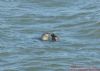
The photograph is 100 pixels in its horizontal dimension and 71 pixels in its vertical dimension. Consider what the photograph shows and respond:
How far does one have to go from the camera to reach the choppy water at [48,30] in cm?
1252

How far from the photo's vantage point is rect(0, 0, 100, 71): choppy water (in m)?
12.5

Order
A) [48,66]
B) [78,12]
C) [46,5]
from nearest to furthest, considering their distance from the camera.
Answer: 1. [48,66]
2. [78,12]
3. [46,5]

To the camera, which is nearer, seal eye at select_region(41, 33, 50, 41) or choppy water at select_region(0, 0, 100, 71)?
choppy water at select_region(0, 0, 100, 71)

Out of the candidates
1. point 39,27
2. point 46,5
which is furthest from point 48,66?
point 46,5

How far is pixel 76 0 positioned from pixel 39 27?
4.77 meters

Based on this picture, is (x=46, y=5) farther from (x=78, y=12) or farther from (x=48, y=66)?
(x=48, y=66)

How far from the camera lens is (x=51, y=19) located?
57.2 ft

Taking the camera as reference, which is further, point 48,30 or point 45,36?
point 48,30

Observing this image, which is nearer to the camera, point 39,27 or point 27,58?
point 27,58

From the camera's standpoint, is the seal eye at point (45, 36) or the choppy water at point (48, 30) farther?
the seal eye at point (45, 36)

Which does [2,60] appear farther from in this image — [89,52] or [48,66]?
[89,52]

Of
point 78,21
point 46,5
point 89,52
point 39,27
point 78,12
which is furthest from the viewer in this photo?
point 46,5

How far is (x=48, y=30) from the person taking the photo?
15.9 m

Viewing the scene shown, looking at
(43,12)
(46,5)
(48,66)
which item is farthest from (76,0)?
(48,66)
